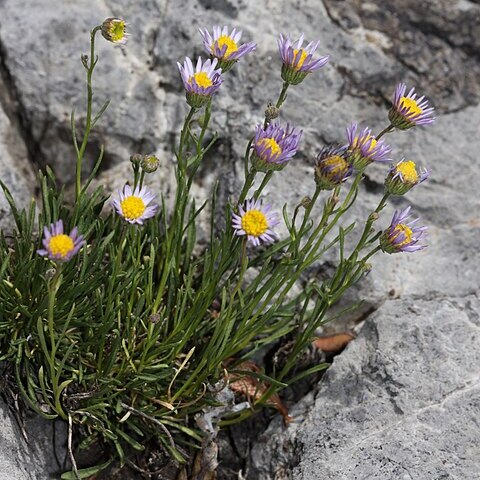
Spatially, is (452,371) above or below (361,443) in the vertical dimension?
above

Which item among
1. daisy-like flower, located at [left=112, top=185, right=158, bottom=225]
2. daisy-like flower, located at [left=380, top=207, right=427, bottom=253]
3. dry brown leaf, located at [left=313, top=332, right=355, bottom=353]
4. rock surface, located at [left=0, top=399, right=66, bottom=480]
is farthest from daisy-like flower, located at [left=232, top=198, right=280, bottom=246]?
rock surface, located at [left=0, top=399, right=66, bottom=480]

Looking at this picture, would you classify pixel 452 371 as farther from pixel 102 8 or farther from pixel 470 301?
pixel 102 8

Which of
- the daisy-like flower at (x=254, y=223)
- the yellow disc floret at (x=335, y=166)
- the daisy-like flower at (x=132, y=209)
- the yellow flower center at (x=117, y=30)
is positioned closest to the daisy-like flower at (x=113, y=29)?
the yellow flower center at (x=117, y=30)

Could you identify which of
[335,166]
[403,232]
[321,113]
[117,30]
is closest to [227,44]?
[117,30]

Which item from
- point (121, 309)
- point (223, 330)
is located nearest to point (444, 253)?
point (223, 330)

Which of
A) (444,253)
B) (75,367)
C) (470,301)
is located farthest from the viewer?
(444,253)

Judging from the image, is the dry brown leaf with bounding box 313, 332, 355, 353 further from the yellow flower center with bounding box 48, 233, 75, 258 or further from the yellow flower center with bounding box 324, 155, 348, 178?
the yellow flower center with bounding box 48, 233, 75, 258

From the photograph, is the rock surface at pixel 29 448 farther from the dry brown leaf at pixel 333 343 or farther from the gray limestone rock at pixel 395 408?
the dry brown leaf at pixel 333 343
